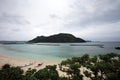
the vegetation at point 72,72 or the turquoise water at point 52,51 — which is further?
the turquoise water at point 52,51

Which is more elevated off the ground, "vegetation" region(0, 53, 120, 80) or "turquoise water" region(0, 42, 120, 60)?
"vegetation" region(0, 53, 120, 80)

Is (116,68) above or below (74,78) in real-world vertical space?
above

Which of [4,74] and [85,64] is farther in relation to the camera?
[85,64]

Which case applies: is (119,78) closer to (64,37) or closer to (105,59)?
(105,59)

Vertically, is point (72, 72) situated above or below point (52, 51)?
above

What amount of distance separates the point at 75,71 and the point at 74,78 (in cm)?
56

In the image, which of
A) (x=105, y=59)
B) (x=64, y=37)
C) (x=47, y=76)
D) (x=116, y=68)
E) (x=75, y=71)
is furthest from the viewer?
(x=64, y=37)

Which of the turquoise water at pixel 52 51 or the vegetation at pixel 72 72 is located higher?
the vegetation at pixel 72 72

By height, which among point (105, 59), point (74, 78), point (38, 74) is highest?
point (105, 59)

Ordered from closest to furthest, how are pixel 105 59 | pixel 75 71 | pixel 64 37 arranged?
1. pixel 75 71
2. pixel 105 59
3. pixel 64 37

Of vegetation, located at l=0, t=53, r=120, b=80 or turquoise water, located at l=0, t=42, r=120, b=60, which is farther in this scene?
turquoise water, located at l=0, t=42, r=120, b=60

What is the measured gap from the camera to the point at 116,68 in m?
6.64

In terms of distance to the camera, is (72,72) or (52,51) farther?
(52,51)

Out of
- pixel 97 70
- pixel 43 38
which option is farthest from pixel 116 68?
pixel 43 38
